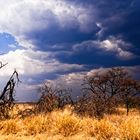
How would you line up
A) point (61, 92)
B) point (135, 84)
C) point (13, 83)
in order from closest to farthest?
point (13, 83) → point (61, 92) → point (135, 84)

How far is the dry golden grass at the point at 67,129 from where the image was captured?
14141 mm

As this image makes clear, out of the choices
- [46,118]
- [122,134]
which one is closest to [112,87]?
[46,118]

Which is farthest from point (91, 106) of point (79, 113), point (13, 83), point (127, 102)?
point (127, 102)

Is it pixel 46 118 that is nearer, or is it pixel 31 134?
pixel 31 134

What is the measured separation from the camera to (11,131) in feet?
51.8

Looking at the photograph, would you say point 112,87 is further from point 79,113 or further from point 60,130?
point 60,130

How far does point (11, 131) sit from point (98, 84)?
985 inches

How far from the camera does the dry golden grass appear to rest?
1414 cm

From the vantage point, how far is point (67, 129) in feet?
50.7

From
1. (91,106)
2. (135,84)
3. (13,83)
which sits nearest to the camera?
(13,83)

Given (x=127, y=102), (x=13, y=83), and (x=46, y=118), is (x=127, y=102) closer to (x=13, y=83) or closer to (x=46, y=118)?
(x=13, y=83)

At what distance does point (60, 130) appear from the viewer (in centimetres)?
1548

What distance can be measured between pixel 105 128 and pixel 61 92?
15.2 m

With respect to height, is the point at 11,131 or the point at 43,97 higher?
the point at 43,97
